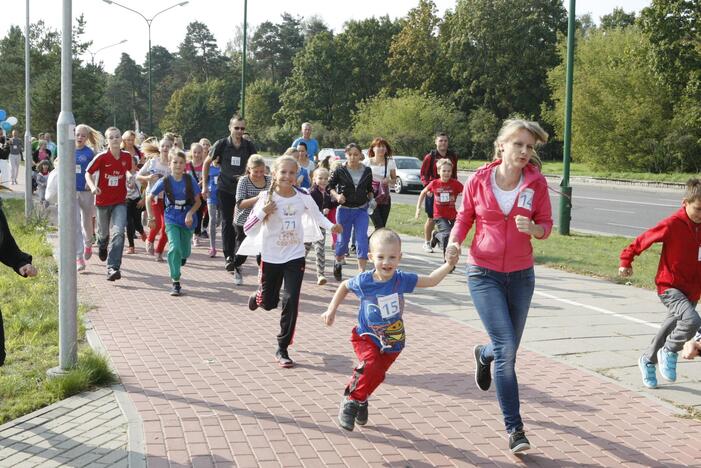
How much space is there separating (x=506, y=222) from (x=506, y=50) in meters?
73.4

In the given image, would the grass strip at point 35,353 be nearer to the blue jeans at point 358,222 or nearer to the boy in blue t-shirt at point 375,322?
the boy in blue t-shirt at point 375,322

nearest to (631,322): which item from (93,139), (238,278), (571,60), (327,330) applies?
(327,330)

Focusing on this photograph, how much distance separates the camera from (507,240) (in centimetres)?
492

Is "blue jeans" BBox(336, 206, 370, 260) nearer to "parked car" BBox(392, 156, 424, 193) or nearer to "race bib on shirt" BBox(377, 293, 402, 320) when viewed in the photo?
"race bib on shirt" BBox(377, 293, 402, 320)

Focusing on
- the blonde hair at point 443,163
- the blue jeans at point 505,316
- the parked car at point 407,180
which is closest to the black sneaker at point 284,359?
the blue jeans at point 505,316

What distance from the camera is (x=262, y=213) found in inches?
278

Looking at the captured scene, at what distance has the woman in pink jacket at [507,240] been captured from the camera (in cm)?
480

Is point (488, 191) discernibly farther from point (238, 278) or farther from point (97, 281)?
point (97, 281)

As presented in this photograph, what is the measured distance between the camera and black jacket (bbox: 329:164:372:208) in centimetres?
1047

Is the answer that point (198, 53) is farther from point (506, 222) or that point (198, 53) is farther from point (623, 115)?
point (506, 222)

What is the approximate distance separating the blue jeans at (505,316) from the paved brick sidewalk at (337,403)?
13.2 inches

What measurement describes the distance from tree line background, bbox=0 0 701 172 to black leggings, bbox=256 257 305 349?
35856mm

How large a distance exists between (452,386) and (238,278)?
16.5 feet

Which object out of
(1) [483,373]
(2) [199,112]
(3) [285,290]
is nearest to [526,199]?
(1) [483,373]
